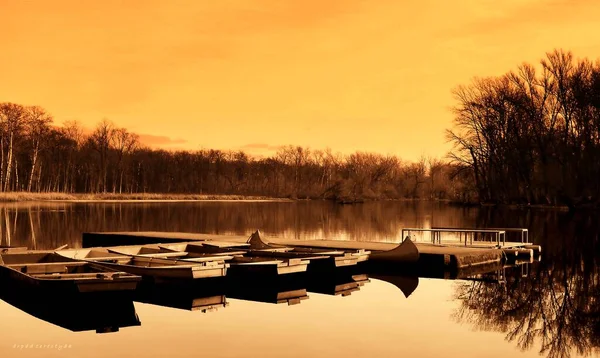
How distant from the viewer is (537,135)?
78.2 meters

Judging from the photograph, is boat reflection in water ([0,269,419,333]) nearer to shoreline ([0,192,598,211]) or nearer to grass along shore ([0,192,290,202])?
shoreline ([0,192,598,211])

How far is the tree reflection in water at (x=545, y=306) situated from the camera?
14969 millimetres

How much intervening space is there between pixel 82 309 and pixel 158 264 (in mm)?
4770

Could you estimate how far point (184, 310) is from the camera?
1786cm

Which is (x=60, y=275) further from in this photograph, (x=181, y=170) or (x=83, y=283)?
(x=181, y=170)

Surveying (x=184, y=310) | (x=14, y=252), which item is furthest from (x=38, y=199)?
(x=184, y=310)

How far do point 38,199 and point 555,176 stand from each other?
5889 centimetres

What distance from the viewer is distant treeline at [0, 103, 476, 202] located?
3821 inches

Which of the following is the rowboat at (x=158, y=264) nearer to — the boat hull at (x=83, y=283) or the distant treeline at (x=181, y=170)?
the boat hull at (x=83, y=283)

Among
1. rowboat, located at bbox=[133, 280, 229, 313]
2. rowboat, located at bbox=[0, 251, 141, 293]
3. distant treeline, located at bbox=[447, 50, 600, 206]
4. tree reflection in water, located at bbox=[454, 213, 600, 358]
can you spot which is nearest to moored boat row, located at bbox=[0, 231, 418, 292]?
rowboat, located at bbox=[0, 251, 141, 293]

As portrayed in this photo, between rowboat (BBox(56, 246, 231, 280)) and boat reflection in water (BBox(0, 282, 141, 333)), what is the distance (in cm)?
184

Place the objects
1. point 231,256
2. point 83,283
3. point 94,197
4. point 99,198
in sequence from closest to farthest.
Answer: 1. point 83,283
2. point 231,256
3. point 94,197
4. point 99,198

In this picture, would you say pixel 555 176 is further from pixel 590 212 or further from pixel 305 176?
pixel 305 176

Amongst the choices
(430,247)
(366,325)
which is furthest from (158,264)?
(430,247)
